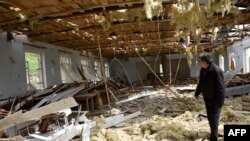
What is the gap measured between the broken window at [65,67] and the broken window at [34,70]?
2.31m

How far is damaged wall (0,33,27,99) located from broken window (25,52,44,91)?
54 cm

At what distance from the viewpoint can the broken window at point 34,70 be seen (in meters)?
10.9

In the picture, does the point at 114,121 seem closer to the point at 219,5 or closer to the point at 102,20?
the point at 102,20

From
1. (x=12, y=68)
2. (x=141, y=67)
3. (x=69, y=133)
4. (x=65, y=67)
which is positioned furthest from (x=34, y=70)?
(x=141, y=67)

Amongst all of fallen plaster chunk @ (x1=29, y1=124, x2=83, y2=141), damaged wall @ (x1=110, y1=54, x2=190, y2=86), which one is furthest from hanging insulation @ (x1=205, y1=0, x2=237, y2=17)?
damaged wall @ (x1=110, y1=54, x2=190, y2=86)

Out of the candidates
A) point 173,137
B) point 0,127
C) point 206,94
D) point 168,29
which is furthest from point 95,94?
point 0,127

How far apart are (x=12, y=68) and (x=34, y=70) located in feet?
5.97

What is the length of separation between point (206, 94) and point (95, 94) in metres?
5.58

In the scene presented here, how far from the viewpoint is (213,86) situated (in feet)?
16.3

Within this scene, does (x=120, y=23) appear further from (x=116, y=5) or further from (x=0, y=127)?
(x=0, y=127)

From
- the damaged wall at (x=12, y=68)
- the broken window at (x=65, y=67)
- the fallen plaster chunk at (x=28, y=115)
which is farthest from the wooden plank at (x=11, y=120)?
the broken window at (x=65, y=67)

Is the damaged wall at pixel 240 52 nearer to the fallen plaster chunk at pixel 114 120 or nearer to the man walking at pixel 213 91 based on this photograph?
the fallen plaster chunk at pixel 114 120

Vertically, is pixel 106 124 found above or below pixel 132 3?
below

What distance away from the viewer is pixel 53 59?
42.1 ft
